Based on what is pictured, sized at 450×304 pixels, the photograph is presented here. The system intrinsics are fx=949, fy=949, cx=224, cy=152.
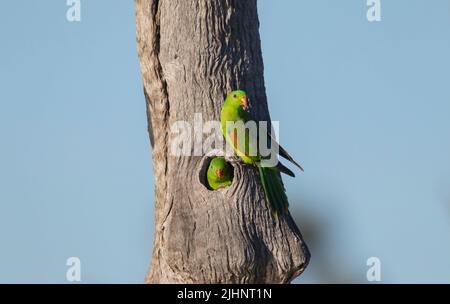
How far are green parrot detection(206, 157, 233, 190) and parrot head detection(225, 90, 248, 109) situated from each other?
54 cm

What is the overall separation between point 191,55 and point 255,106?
766 mm

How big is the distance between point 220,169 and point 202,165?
214 mm

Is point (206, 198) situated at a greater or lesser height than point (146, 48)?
lesser

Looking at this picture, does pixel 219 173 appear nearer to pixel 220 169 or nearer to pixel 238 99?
pixel 220 169

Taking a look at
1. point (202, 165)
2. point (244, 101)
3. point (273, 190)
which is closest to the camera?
point (244, 101)

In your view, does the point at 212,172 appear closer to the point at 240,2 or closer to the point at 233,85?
the point at 233,85

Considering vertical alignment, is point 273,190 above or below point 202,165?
below

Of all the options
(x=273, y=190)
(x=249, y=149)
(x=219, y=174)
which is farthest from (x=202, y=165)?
(x=273, y=190)

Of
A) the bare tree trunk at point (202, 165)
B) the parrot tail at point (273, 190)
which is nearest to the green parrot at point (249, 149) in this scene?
the parrot tail at point (273, 190)

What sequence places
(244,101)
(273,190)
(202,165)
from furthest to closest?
1. (202,165)
2. (273,190)
3. (244,101)

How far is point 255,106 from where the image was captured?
8914 millimetres

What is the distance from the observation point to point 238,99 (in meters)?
8.41
